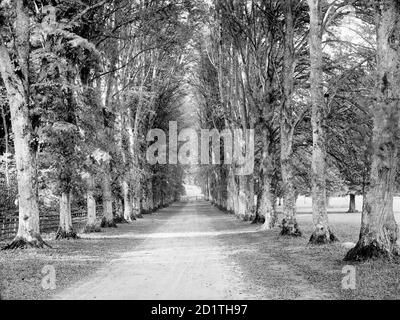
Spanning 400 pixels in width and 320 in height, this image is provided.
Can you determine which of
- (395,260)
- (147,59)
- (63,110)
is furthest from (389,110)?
(147,59)

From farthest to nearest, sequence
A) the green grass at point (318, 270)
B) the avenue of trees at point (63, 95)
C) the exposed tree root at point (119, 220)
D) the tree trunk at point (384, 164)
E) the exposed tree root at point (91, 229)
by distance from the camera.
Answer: the exposed tree root at point (119, 220)
the exposed tree root at point (91, 229)
the avenue of trees at point (63, 95)
the tree trunk at point (384, 164)
the green grass at point (318, 270)

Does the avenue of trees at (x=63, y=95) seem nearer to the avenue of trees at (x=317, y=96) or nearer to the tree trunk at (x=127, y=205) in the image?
the tree trunk at (x=127, y=205)

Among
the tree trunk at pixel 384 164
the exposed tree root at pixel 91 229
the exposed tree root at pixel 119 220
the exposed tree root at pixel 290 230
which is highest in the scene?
the tree trunk at pixel 384 164

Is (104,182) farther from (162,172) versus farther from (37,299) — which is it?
(162,172)

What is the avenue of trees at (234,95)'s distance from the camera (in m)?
11.7

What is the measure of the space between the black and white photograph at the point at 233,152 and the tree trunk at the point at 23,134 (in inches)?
1.7

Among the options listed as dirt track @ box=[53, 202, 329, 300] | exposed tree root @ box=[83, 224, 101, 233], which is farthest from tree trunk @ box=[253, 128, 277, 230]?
exposed tree root @ box=[83, 224, 101, 233]

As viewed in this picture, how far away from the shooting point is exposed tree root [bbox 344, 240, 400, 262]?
1120cm

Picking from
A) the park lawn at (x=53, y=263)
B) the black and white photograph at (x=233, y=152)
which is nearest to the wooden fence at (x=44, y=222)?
the black and white photograph at (x=233, y=152)

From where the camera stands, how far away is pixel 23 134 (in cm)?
1577

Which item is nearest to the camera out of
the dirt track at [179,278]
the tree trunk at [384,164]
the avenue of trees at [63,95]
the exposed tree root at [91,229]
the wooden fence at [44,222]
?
the dirt track at [179,278]

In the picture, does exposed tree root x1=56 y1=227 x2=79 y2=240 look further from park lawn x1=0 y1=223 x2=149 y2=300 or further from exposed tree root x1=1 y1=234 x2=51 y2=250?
exposed tree root x1=1 y1=234 x2=51 y2=250
